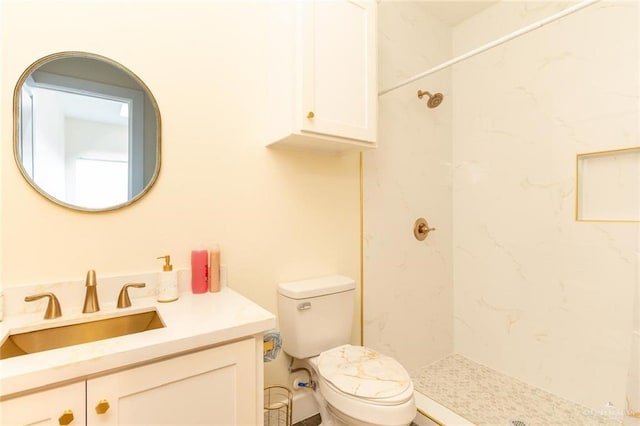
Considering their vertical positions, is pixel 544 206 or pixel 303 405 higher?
pixel 544 206

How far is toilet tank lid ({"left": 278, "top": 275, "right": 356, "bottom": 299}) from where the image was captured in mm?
1477

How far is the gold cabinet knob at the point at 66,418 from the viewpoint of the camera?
71 cm

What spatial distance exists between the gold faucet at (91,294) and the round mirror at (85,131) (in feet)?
0.85

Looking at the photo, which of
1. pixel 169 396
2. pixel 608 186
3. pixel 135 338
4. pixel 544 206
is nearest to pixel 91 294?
pixel 135 338

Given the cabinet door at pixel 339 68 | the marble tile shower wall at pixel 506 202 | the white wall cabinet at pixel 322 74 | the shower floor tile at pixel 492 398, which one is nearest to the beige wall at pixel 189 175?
the white wall cabinet at pixel 322 74

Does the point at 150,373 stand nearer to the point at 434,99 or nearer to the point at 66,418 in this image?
the point at 66,418

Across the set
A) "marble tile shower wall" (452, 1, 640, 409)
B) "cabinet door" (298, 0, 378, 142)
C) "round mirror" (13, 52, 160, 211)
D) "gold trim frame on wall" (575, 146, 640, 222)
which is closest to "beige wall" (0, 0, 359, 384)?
"round mirror" (13, 52, 160, 211)

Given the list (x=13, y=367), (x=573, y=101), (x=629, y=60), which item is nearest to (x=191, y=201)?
(x=13, y=367)

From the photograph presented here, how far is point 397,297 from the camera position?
205 centimetres

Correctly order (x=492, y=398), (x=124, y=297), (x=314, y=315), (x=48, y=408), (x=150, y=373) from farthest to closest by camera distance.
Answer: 1. (x=492, y=398)
2. (x=314, y=315)
3. (x=124, y=297)
4. (x=150, y=373)
5. (x=48, y=408)

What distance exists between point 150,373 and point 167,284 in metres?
0.44

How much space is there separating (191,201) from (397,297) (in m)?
1.41

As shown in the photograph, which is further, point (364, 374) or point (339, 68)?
point (339, 68)

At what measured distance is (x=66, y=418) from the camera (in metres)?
0.71
